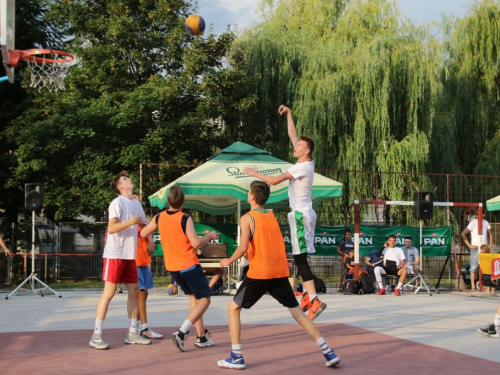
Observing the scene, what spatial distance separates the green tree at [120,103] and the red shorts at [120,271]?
1730cm

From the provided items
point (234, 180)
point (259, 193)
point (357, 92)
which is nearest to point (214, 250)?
point (234, 180)

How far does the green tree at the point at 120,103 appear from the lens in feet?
85.3

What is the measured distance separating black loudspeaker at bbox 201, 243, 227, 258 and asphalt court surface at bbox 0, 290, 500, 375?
3.30m

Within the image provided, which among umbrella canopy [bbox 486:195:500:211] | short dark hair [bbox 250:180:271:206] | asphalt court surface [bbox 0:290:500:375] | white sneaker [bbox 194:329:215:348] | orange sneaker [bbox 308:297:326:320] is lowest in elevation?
asphalt court surface [bbox 0:290:500:375]

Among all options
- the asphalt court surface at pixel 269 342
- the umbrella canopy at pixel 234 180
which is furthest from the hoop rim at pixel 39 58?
the asphalt court surface at pixel 269 342

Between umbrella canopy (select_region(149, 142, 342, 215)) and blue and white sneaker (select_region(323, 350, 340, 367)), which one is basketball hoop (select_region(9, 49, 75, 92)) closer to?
umbrella canopy (select_region(149, 142, 342, 215))

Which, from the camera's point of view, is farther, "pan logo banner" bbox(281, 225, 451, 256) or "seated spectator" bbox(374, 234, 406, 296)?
"pan logo banner" bbox(281, 225, 451, 256)

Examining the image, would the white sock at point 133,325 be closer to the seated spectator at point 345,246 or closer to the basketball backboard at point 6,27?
the basketball backboard at point 6,27

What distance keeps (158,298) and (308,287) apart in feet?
26.5

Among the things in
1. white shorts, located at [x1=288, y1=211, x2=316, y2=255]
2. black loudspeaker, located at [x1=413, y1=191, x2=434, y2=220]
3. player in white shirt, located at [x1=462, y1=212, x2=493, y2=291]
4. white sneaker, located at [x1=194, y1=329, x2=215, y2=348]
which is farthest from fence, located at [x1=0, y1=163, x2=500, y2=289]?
white sneaker, located at [x1=194, y1=329, x2=215, y2=348]

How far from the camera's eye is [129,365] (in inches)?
283

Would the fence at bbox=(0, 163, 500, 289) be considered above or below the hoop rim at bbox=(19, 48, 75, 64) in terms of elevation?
below

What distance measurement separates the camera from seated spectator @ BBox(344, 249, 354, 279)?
64.9 ft

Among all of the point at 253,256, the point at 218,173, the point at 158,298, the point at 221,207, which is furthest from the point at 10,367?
the point at 221,207
